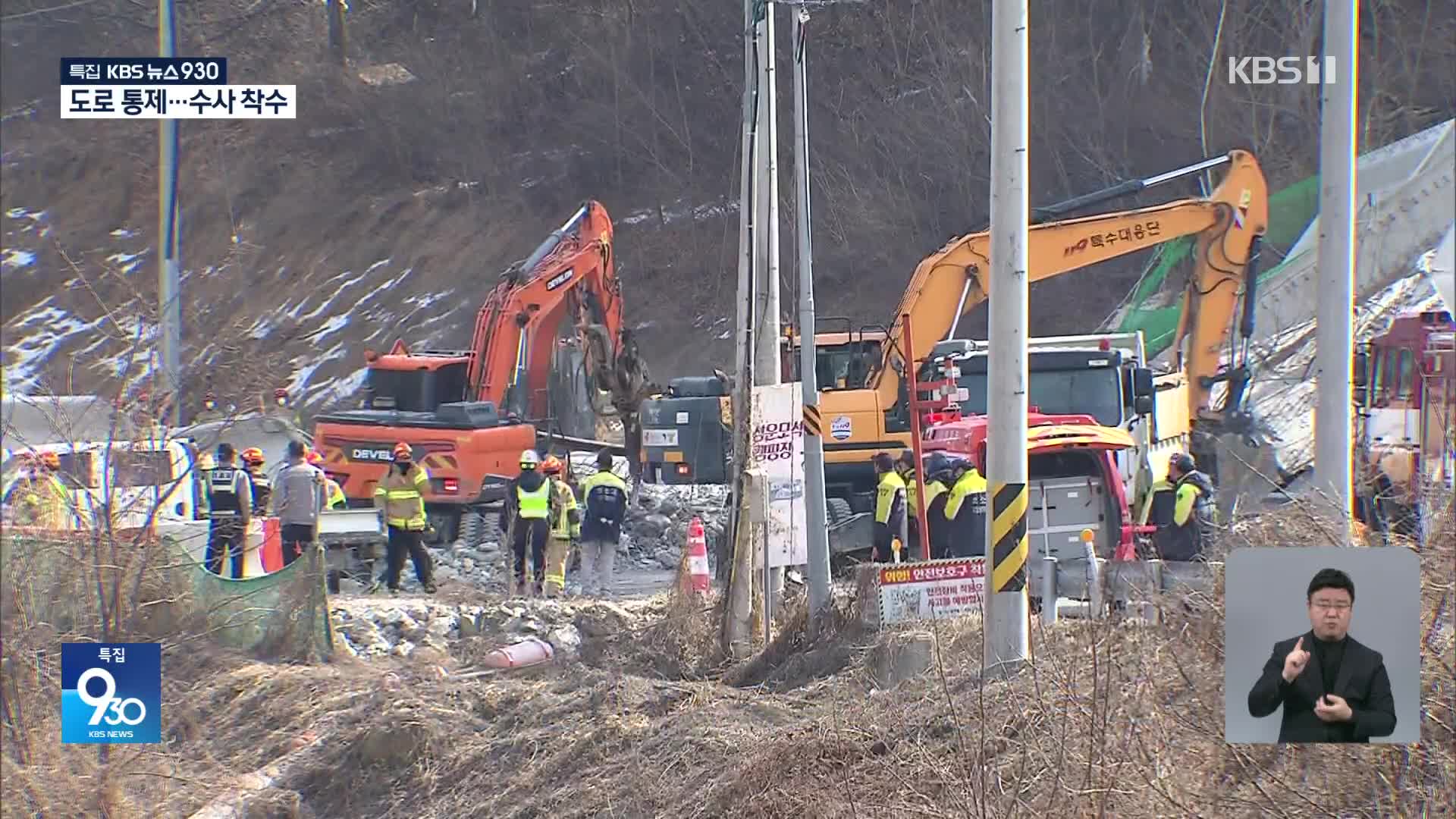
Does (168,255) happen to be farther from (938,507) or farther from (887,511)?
(938,507)

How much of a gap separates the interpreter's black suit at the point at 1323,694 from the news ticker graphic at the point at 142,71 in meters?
6.34

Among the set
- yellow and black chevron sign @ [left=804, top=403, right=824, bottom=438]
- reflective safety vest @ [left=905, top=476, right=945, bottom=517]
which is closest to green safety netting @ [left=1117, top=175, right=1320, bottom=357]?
reflective safety vest @ [left=905, top=476, right=945, bottom=517]

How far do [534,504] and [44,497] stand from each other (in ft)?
24.1

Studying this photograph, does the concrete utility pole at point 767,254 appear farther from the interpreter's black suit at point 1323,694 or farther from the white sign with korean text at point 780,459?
the interpreter's black suit at point 1323,694

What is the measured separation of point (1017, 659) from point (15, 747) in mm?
4519

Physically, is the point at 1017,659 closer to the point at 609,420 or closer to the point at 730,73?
the point at 730,73

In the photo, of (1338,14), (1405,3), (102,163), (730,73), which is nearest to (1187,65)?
(1405,3)

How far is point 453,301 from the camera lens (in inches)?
1220

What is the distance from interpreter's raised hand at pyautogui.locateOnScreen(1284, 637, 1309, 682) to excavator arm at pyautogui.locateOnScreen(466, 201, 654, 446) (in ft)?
48.1

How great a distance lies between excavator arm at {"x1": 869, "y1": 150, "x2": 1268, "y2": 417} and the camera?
16719mm

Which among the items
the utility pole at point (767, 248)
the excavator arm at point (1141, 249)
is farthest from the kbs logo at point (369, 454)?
the utility pole at point (767, 248)

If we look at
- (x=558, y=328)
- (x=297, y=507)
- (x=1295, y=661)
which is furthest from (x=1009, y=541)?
(x=558, y=328)

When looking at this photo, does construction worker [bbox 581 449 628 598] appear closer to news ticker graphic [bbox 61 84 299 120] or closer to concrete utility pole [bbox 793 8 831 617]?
concrete utility pole [bbox 793 8 831 617]

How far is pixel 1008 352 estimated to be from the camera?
744 cm
